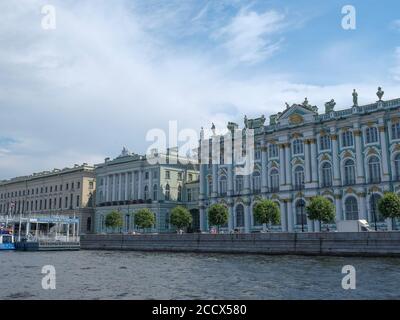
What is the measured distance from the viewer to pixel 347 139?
59.4 metres

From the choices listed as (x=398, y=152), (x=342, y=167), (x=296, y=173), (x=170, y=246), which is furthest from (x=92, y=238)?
(x=398, y=152)

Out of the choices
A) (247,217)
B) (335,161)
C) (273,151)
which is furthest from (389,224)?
(247,217)

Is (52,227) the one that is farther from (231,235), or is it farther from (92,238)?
(231,235)

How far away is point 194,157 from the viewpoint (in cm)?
8925

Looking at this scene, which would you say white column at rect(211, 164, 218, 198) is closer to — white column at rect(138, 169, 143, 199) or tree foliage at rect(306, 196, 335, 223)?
white column at rect(138, 169, 143, 199)

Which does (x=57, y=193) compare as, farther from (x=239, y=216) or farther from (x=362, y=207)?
(x=362, y=207)

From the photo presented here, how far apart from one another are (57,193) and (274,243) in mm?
64777

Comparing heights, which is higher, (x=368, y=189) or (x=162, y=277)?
(x=368, y=189)

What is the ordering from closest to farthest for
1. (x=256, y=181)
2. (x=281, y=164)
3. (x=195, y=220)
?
(x=281, y=164) → (x=256, y=181) → (x=195, y=220)

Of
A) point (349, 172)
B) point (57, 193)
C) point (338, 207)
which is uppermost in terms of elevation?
point (57, 193)

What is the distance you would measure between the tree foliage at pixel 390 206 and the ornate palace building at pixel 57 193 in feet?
202

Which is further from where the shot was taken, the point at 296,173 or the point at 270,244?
the point at 296,173
